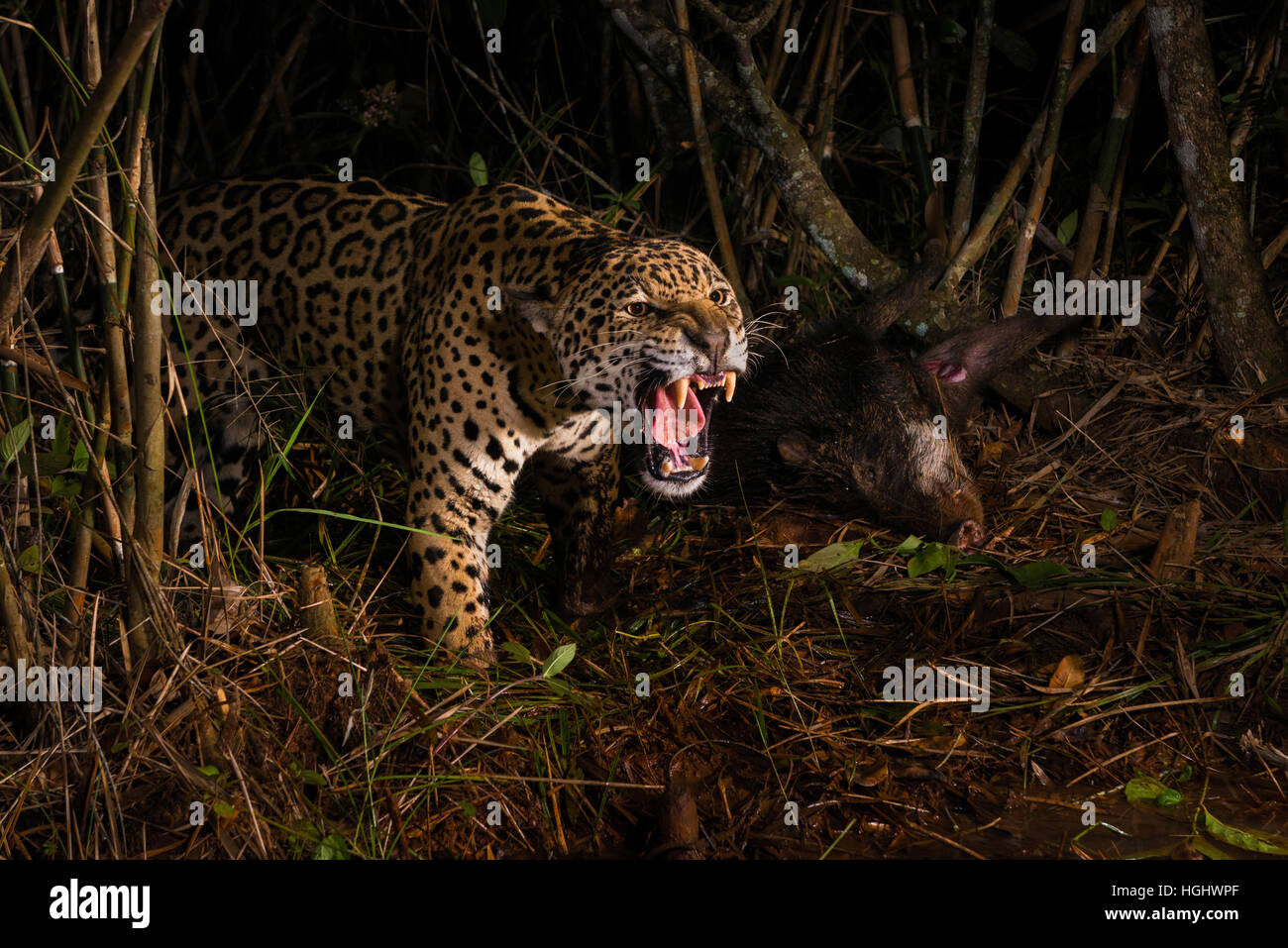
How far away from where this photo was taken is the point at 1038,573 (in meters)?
4.40

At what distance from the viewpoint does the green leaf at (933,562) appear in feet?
14.8

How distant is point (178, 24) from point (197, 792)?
15.3 ft

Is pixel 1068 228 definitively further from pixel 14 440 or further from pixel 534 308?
pixel 14 440

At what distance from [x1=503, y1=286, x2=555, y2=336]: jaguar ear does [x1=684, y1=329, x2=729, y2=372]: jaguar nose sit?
0.46 m

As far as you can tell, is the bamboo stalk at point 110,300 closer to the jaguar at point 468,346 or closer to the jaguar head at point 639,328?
the jaguar at point 468,346

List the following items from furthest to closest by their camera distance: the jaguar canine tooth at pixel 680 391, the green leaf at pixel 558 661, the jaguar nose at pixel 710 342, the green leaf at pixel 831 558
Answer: the green leaf at pixel 831 558
the jaguar canine tooth at pixel 680 391
the jaguar nose at pixel 710 342
the green leaf at pixel 558 661

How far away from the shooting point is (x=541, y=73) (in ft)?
22.3

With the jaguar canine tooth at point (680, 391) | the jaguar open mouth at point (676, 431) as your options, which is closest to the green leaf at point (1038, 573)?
the jaguar open mouth at point (676, 431)

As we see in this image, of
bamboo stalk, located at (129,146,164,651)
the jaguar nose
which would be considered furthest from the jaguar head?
bamboo stalk, located at (129,146,164,651)

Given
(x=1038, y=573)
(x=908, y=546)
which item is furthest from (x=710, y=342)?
(x=1038, y=573)

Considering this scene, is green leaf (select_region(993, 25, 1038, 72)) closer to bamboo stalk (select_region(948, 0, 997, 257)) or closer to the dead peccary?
bamboo stalk (select_region(948, 0, 997, 257))

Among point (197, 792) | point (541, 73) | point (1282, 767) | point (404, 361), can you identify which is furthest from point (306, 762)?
point (541, 73)

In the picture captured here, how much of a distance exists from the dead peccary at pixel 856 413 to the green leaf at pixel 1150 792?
1692 millimetres

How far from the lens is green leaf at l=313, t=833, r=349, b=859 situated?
3102 mm
